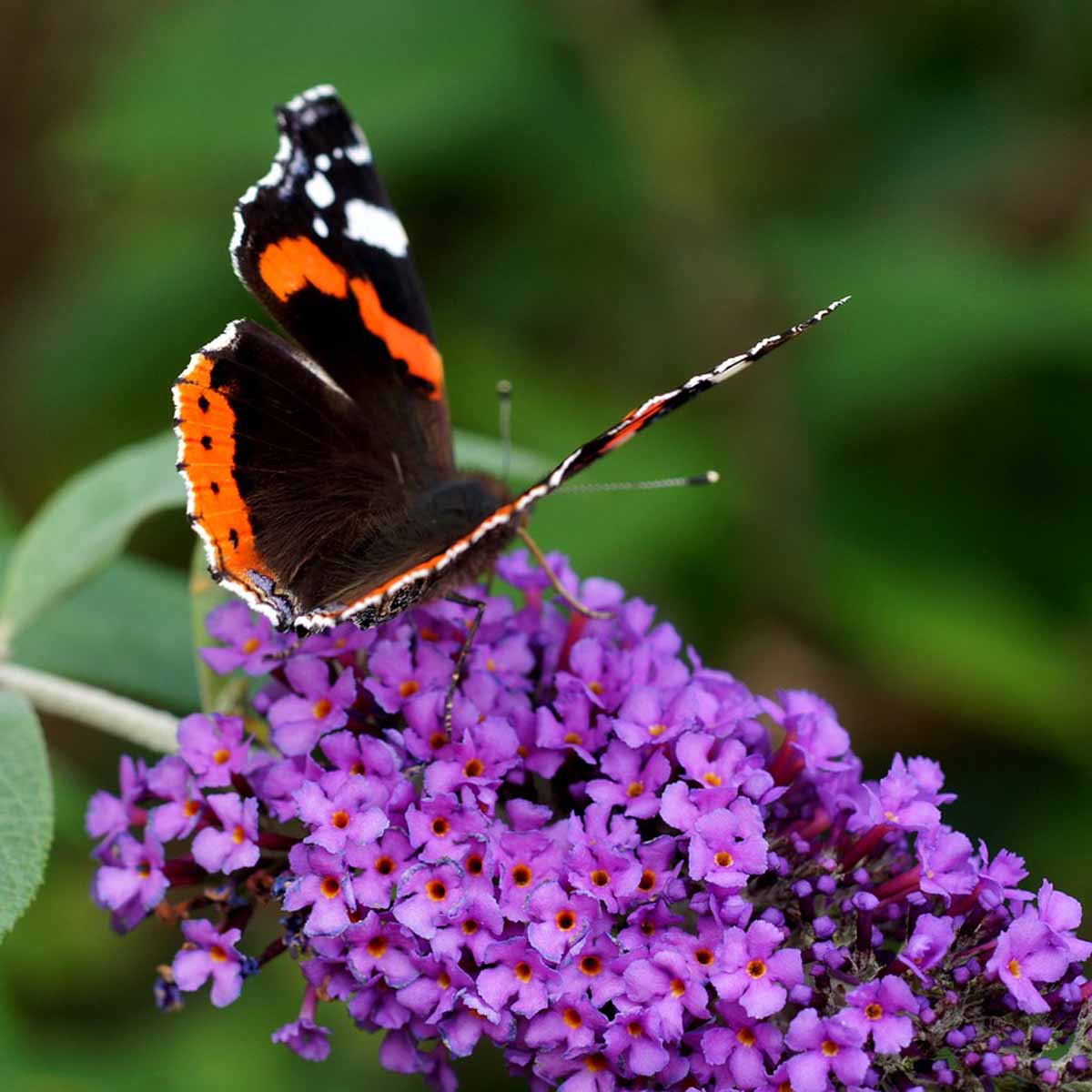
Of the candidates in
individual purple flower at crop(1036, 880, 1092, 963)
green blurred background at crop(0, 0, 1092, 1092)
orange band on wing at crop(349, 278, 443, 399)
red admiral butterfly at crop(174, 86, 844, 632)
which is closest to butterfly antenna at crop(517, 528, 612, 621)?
red admiral butterfly at crop(174, 86, 844, 632)

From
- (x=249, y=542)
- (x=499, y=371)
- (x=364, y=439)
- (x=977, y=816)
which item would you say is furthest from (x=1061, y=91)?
(x=249, y=542)

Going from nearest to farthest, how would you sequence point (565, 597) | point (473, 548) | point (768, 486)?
1. point (473, 548)
2. point (565, 597)
3. point (768, 486)

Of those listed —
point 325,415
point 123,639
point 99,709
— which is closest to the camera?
point 99,709

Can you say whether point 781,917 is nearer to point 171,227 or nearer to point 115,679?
point 115,679

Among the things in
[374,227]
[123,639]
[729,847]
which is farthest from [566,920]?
[123,639]

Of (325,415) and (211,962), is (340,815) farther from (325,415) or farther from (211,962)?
(325,415)

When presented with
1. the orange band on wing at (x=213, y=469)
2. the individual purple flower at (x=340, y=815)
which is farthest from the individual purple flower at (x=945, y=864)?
the orange band on wing at (x=213, y=469)

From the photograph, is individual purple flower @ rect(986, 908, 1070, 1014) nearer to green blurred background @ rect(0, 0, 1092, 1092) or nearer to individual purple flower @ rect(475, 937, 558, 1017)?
individual purple flower @ rect(475, 937, 558, 1017)
